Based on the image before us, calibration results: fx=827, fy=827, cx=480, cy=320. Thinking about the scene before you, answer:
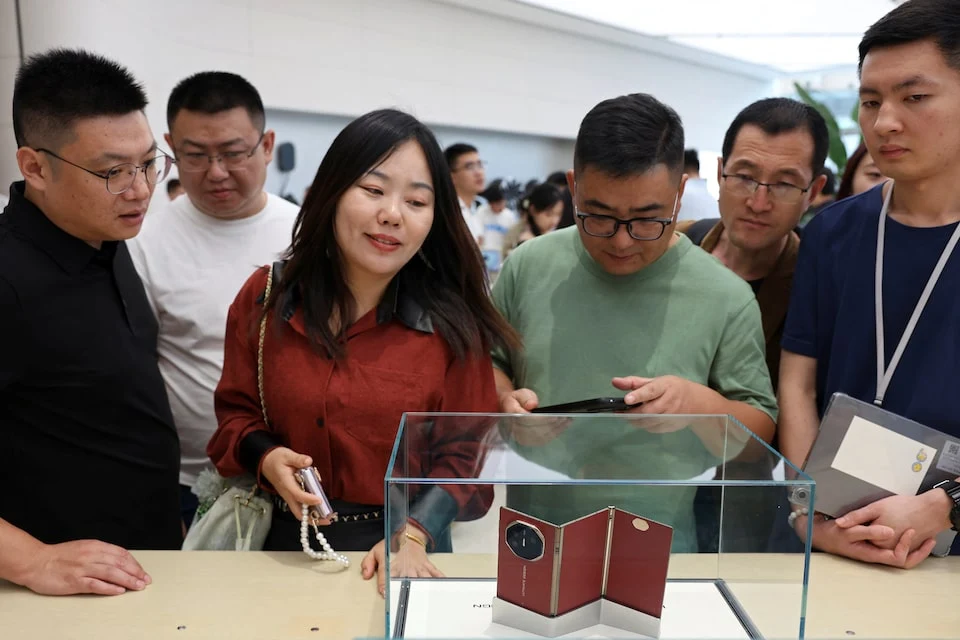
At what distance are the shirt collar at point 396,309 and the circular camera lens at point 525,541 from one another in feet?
1.71

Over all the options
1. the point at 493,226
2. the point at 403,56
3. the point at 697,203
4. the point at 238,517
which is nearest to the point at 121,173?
the point at 238,517

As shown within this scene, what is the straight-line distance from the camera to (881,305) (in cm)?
153

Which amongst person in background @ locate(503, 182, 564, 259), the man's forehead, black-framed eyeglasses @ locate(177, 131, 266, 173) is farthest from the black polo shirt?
person in background @ locate(503, 182, 564, 259)

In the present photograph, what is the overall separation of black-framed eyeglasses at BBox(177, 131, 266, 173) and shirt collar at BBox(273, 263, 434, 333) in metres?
0.87

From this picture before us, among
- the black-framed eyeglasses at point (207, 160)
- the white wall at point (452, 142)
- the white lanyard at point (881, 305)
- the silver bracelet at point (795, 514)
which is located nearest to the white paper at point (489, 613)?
the silver bracelet at point (795, 514)

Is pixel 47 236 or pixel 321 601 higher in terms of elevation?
pixel 47 236

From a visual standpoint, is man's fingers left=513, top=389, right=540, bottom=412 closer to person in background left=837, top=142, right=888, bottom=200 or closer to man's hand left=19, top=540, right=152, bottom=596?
man's hand left=19, top=540, right=152, bottom=596

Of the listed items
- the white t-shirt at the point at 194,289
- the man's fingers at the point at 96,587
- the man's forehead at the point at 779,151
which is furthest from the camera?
the white t-shirt at the point at 194,289

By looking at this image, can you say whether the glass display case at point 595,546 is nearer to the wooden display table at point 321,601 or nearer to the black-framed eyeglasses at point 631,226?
the wooden display table at point 321,601

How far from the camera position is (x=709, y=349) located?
159 centimetres

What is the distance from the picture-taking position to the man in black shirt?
Result: 1585 millimetres

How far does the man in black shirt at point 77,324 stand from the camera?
5.20 ft

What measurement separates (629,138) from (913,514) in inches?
31.7

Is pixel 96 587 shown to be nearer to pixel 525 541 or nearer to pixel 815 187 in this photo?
pixel 525 541
